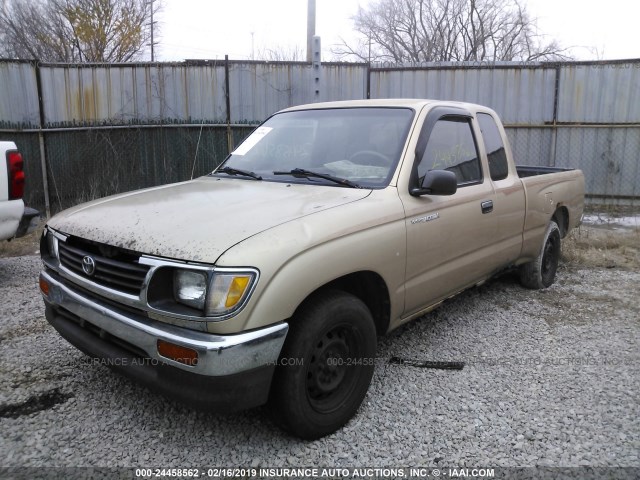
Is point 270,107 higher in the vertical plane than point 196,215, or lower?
higher

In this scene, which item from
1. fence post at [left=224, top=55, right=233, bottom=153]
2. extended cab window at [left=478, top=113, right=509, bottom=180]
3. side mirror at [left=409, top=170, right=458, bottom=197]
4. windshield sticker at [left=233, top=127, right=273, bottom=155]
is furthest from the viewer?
fence post at [left=224, top=55, right=233, bottom=153]

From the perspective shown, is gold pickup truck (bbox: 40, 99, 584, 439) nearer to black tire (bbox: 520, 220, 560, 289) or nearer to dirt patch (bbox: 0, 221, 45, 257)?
black tire (bbox: 520, 220, 560, 289)

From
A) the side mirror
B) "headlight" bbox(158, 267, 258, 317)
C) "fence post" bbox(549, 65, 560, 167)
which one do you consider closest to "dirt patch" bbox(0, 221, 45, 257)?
"headlight" bbox(158, 267, 258, 317)

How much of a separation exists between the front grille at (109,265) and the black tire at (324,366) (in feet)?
2.56

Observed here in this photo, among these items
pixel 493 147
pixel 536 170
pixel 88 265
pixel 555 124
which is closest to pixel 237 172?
pixel 88 265

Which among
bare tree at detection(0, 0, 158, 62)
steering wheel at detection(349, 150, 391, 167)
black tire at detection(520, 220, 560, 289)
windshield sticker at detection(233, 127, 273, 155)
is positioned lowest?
black tire at detection(520, 220, 560, 289)

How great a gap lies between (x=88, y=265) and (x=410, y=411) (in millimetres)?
1964

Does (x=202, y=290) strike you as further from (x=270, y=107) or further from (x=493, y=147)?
(x=270, y=107)

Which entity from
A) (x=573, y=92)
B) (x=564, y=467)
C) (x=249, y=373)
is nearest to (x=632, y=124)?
(x=573, y=92)

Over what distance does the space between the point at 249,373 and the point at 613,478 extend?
180 cm

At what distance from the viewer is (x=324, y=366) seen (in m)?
2.73

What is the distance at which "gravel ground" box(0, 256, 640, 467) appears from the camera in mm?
2617

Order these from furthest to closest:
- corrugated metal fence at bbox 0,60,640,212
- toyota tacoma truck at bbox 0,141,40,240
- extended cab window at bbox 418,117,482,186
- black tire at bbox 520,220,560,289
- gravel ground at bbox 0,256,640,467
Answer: corrugated metal fence at bbox 0,60,640,212
black tire at bbox 520,220,560,289
toyota tacoma truck at bbox 0,141,40,240
extended cab window at bbox 418,117,482,186
gravel ground at bbox 0,256,640,467

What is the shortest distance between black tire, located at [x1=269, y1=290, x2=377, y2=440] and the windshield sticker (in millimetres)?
1742
